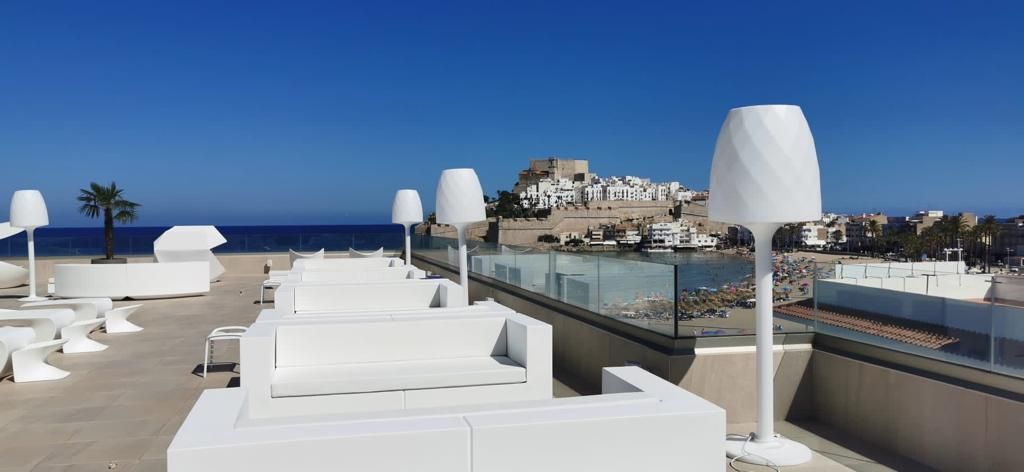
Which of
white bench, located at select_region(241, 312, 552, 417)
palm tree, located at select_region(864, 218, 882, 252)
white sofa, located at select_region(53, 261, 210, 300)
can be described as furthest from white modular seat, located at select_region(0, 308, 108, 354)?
palm tree, located at select_region(864, 218, 882, 252)

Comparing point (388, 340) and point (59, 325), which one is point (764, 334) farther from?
point (59, 325)

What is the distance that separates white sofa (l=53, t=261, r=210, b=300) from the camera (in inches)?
492

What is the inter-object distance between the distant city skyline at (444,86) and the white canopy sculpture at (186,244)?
1.50 m

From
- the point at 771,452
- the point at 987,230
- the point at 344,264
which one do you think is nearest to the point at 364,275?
the point at 344,264

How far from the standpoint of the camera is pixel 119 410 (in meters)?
4.95

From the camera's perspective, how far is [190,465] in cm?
194

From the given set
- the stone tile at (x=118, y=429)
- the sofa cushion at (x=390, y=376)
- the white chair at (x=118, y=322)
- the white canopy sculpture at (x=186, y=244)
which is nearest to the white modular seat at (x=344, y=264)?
the white chair at (x=118, y=322)

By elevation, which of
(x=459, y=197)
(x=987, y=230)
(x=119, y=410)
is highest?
(x=459, y=197)

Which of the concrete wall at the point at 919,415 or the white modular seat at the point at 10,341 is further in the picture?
the white modular seat at the point at 10,341

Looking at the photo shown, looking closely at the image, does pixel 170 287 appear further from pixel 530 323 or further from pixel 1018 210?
pixel 1018 210

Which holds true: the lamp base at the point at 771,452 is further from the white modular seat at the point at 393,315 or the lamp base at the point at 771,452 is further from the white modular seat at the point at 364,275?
the white modular seat at the point at 364,275

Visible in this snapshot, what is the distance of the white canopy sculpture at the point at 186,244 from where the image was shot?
15203mm

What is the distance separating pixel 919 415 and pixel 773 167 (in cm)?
160

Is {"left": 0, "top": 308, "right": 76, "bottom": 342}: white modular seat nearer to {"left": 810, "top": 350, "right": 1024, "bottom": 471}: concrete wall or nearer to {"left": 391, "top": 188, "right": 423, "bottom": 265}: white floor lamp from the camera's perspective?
{"left": 391, "top": 188, "right": 423, "bottom": 265}: white floor lamp
